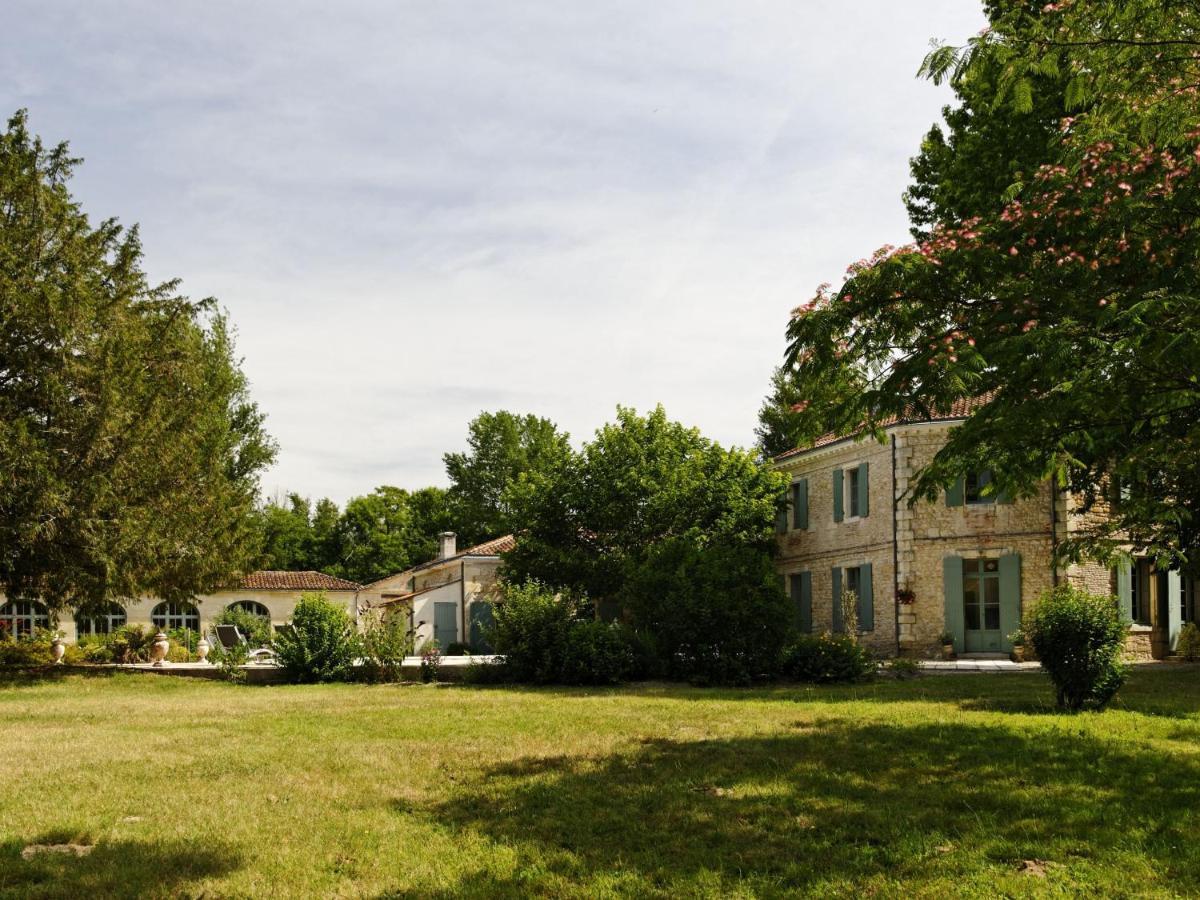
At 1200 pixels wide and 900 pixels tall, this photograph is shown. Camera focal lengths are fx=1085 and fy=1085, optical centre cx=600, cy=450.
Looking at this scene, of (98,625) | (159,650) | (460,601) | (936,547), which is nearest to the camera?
(936,547)

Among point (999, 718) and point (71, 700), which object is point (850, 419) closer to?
point (999, 718)

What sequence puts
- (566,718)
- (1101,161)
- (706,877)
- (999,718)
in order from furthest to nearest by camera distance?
(566,718) → (999,718) → (1101,161) → (706,877)

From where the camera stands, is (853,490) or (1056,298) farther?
(853,490)

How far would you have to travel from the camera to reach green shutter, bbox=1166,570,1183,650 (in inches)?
1030

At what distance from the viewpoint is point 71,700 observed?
19859 mm

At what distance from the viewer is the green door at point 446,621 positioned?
37.1 metres

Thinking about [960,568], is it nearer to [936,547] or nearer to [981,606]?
[936,547]

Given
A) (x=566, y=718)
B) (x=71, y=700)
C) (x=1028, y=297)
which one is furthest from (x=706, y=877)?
(x=71, y=700)

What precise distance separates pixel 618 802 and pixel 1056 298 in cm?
516

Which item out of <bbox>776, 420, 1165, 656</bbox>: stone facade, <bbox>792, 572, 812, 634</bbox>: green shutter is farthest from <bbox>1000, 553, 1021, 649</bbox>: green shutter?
<bbox>792, 572, 812, 634</bbox>: green shutter

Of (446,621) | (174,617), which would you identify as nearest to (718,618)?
(446,621)

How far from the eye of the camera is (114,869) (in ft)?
20.2

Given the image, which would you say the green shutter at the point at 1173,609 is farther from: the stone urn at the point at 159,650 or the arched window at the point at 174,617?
the arched window at the point at 174,617

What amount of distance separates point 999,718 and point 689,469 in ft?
59.6
